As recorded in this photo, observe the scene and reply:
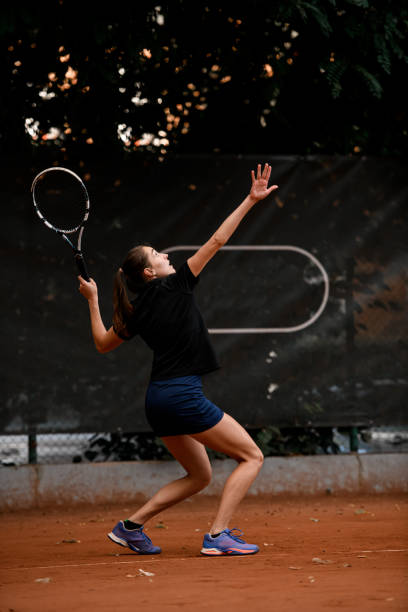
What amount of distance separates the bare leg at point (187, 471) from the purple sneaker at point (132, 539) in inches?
3.2

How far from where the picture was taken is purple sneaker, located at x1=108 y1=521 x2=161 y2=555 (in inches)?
211

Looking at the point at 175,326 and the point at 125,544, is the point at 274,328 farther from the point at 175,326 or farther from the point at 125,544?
the point at 125,544

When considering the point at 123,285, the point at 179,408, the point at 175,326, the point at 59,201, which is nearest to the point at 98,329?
the point at 123,285

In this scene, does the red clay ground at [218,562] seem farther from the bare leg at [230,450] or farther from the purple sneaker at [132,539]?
the bare leg at [230,450]

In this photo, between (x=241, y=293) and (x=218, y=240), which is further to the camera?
(x=241, y=293)

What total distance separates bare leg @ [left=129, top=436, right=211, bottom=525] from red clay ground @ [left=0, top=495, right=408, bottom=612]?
0.29 metres

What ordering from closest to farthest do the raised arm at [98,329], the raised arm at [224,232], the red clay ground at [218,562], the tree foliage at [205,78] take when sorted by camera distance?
the red clay ground at [218,562]
the raised arm at [224,232]
the raised arm at [98,329]
the tree foliage at [205,78]

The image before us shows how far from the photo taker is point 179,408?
5055 mm

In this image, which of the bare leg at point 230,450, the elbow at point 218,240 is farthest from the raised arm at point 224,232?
the bare leg at point 230,450

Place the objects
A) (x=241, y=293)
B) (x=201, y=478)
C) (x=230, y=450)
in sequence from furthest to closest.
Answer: (x=241, y=293) < (x=201, y=478) < (x=230, y=450)

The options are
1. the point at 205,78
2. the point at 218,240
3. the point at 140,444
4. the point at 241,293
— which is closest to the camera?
the point at 218,240

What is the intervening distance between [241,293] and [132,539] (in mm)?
2673

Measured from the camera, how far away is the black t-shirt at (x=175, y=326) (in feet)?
16.8

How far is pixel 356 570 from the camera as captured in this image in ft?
15.5
